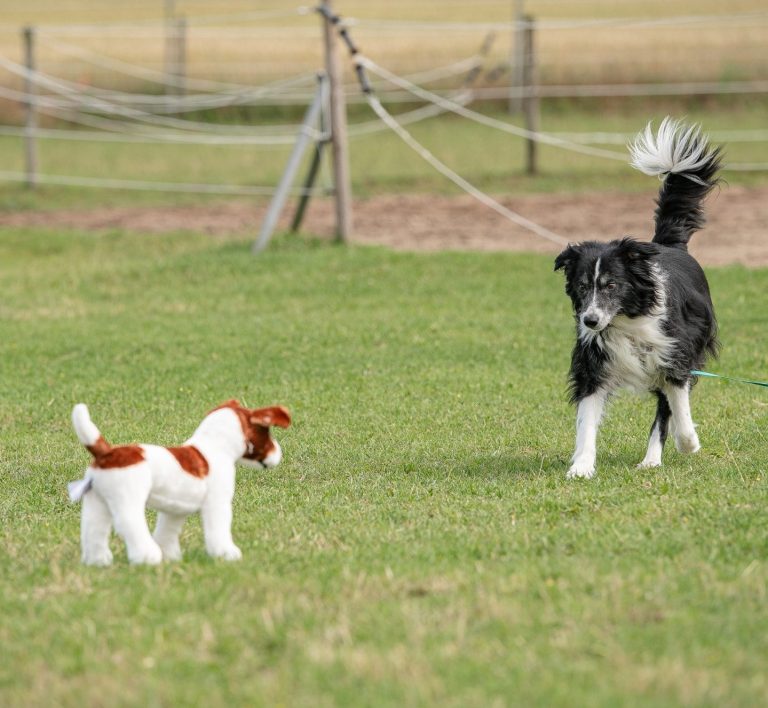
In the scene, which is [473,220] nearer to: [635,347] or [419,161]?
[419,161]

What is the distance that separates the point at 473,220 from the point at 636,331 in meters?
8.21

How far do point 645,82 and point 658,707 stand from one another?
81.0 feet

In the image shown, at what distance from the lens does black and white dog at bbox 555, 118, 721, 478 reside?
617 centimetres

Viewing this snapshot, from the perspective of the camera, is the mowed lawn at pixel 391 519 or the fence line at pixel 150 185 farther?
the fence line at pixel 150 185

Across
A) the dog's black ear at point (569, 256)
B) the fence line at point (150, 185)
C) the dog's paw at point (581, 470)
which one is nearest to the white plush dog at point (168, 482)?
the dog's paw at point (581, 470)

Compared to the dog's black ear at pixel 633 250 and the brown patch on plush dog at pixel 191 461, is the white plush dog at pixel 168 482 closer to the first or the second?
the brown patch on plush dog at pixel 191 461

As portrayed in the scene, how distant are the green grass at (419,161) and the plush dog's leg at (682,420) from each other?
9.72 meters

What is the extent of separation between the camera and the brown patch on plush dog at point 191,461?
179 inches

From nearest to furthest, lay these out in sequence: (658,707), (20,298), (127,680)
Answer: (658,707) → (127,680) → (20,298)

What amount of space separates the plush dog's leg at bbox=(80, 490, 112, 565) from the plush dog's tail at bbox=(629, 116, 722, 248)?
3785 millimetres

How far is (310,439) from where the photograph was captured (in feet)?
23.3

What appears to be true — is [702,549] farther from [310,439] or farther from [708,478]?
[310,439]

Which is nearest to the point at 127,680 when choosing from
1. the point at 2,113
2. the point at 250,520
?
the point at 250,520

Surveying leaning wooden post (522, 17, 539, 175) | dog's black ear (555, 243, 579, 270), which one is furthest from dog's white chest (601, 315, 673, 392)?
leaning wooden post (522, 17, 539, 175)
